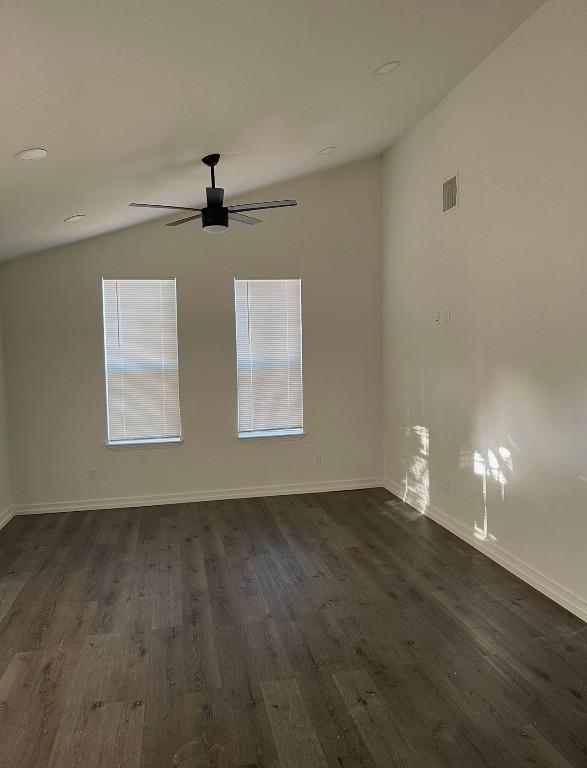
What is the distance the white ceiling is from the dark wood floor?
2.61 meters

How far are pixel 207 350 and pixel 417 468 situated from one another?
2400mm

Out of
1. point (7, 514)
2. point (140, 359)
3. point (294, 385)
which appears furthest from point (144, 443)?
point (294, 385)

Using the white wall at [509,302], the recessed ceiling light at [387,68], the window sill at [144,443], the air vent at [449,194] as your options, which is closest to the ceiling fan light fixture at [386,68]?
the recessed ceiling light at [387,68]

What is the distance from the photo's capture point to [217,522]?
5.25 m

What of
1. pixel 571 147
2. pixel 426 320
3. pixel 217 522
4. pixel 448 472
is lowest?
pixel 217 522

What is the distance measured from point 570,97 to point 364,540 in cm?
339

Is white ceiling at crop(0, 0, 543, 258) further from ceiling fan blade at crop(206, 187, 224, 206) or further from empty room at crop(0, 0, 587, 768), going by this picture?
ceiling fan blade at crop(206, 187, 224, 206)

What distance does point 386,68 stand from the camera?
11.8 ft

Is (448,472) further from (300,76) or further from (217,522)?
(300,76)

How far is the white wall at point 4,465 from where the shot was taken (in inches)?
210

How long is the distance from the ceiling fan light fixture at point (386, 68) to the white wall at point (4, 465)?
4.16 m

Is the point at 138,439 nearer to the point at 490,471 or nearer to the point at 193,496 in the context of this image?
the point at 193,496

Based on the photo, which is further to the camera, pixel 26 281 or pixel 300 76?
pixel 26 281

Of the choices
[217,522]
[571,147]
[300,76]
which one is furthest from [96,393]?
[571,147]
